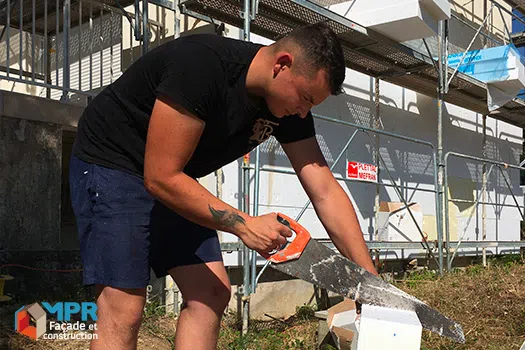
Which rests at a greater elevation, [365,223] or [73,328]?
[365,223]

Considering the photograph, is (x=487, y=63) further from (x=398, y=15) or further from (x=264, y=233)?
(x=264, y=233)

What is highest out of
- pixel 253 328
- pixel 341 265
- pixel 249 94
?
pixel 249 94

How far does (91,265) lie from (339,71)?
1.12 metres

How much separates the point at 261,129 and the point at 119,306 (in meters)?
0.87

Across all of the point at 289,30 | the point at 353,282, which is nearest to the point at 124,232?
the point at 353,282

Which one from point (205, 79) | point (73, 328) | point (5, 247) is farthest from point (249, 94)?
point (5, 247)

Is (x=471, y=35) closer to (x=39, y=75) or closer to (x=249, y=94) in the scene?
(x=39, y=75)

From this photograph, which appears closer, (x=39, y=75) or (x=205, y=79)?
(x=205, y=79)

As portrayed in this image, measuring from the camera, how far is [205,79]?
1.86 m

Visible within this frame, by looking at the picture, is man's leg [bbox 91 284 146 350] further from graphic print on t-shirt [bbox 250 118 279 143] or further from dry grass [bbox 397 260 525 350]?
dry grass [bbox 397 260 525 350]

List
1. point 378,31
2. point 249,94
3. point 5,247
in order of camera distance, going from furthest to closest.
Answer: point 378,31 < point 5,247 < point 249,94

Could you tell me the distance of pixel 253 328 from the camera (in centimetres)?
510

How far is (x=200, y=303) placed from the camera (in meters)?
2.09

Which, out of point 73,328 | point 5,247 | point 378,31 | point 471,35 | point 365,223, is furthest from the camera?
point 471,35
